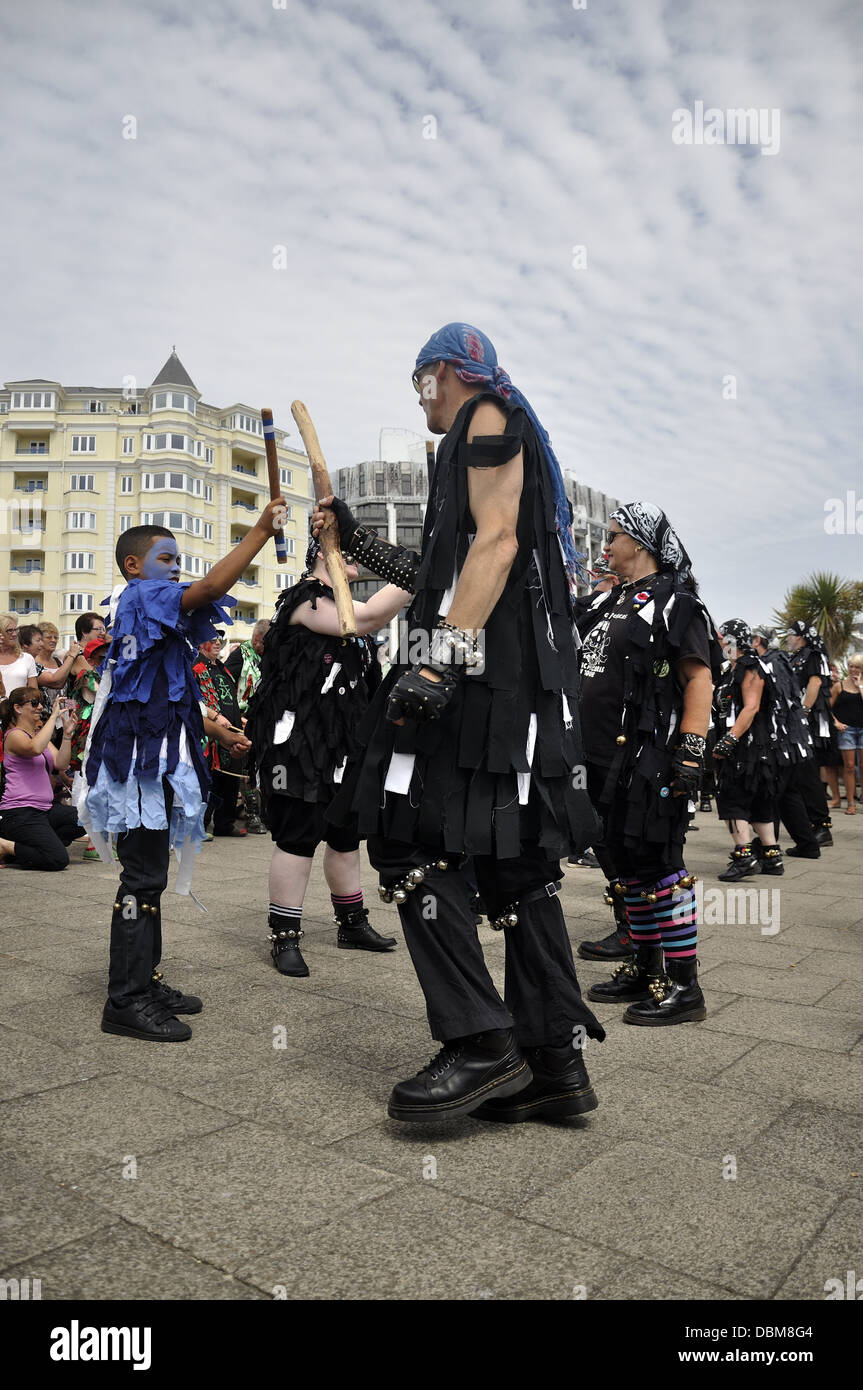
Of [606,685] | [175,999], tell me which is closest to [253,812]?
[606,685]

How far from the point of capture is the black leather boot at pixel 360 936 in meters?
4.87

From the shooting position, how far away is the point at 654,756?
3971 millimetres

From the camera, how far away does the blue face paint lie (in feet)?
12.5

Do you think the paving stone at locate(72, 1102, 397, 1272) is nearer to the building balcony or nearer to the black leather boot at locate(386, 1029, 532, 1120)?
the black leather boot at locate(386, 1029, 532, 1120)

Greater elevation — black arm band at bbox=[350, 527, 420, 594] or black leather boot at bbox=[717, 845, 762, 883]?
black arm band at bbox=[350, 527, 420, 594]

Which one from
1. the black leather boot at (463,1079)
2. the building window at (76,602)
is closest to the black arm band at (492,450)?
the black leather boot at (463,1079)

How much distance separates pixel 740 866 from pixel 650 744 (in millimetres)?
4277

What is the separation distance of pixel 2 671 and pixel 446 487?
7.16 metres

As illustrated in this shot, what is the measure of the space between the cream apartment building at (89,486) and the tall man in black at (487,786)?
4812cm

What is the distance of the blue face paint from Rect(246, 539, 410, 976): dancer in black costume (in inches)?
27.6

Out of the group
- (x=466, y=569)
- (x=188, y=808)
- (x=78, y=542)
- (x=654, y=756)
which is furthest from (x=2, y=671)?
(x=78, y=542)

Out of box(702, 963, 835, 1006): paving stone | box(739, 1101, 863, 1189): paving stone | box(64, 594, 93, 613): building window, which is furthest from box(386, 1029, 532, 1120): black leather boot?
box(64, 594, 93, 613): building window

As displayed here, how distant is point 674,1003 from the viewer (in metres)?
3.75
